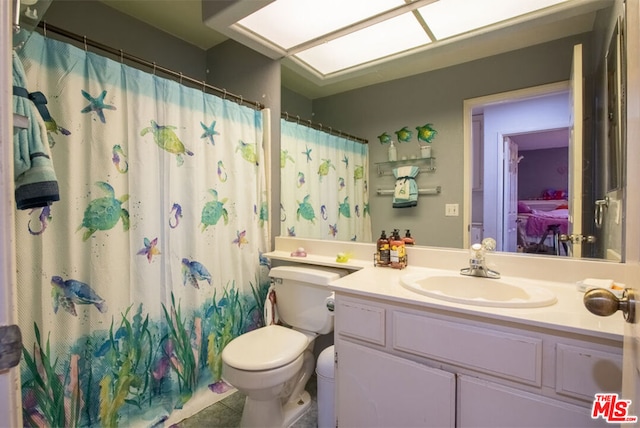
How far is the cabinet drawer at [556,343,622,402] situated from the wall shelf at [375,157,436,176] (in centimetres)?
100

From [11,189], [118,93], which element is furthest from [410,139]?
[11,189]

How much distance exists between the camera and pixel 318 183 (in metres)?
2.07

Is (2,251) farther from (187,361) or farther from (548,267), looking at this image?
(548,267)

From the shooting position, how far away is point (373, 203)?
175 cm

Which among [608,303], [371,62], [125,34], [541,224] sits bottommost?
[608,303]

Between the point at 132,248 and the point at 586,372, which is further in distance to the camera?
the point at 132,248

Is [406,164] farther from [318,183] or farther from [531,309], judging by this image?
[531,309]

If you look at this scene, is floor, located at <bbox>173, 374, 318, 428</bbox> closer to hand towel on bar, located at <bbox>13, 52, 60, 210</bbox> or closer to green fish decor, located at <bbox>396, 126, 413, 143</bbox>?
hand towel on bar, located at <bbox>13, 52, 60, 210</bbox>

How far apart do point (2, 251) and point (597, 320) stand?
1324mm

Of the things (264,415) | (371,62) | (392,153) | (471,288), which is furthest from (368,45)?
(264,415)

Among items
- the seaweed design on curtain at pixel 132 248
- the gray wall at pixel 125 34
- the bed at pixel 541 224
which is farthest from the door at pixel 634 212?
the gray wall at pixel 125 34

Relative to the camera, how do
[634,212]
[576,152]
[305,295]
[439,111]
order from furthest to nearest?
[305,295], [439,111], [576,152], [634,212]

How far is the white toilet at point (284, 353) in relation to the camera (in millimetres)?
1311

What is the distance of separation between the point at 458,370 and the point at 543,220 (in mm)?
783
